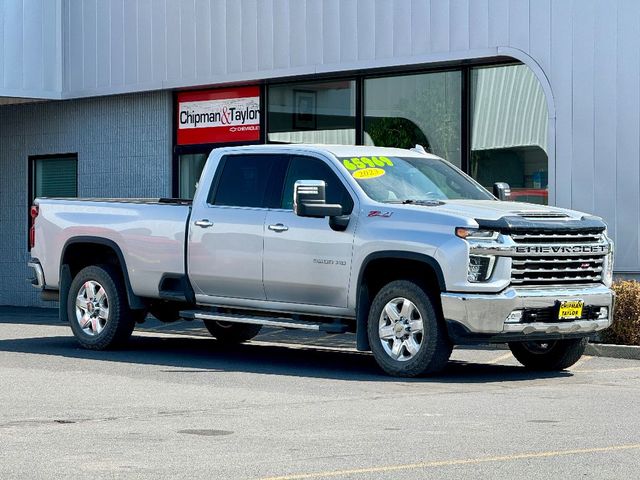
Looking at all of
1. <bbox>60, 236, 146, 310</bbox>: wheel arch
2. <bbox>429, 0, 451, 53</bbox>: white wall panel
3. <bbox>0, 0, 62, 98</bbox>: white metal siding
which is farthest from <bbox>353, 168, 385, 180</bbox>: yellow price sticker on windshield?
<bbox>0, 0, 62, 98</bbox>: white metal siding

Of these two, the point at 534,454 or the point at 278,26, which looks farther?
the point at 278,26

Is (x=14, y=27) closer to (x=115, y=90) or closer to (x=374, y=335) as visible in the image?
(x=115, y=90)

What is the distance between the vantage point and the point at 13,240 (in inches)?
993

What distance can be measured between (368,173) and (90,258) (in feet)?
12.3

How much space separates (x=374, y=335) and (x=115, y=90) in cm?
1098

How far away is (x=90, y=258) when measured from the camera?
16.0m

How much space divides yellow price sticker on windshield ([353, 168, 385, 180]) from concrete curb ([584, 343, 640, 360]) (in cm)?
329

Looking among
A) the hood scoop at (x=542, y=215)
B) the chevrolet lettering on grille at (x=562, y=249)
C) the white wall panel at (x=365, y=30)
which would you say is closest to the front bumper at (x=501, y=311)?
the chevrolet lettering on grille at (x=562, y=249)

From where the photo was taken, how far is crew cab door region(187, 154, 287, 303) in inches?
556

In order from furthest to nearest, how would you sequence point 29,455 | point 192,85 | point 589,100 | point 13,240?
point 13,240, point 192,85, point 589,100, point 29,455

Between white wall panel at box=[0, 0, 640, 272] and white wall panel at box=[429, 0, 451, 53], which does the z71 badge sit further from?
white wall panel at box=[429, 0, 451, 53]

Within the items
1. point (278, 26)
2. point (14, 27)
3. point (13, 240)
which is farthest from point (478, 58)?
point (13, 240)

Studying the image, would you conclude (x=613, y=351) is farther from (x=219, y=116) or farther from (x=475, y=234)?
(x=219, y=116)

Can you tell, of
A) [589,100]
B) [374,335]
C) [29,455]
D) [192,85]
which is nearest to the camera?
[29,455]
